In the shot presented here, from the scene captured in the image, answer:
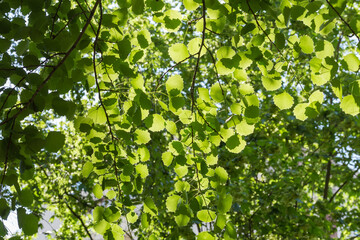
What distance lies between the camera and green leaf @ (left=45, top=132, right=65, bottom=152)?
31.5 inches

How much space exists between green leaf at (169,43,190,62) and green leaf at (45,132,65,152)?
31 centimetres

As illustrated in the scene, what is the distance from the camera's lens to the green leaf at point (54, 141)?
0.80m

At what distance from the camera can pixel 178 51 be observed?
97 centimetres

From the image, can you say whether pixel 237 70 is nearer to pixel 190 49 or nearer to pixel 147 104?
pixel 190 49

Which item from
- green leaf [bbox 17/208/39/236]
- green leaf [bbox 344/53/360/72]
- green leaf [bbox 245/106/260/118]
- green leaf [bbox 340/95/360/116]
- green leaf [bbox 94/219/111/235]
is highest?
green leaf [bbox 344/53/360/72]

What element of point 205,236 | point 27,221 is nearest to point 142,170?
point 205,236

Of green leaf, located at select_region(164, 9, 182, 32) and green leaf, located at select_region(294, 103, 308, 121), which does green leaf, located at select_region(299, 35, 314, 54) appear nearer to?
green leaf, located at select_region(294, 103, 308, 121)

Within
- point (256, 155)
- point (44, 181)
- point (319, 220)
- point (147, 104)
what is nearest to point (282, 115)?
point (256, 155)

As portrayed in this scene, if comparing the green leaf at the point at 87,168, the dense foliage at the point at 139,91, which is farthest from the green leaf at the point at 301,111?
the green leaf at the point at 87,168

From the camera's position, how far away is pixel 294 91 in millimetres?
3365

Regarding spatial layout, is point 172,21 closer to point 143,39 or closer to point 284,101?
point 143,39

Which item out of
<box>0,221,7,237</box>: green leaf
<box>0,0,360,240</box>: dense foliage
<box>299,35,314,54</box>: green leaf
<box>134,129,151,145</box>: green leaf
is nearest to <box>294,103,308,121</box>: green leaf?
<box>0,0,360,240</box>: dense foliage

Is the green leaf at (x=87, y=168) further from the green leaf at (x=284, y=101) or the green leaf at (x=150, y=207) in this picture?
the green leaf at (x=284, y=101)

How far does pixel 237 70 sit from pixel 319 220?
6.92 ft
